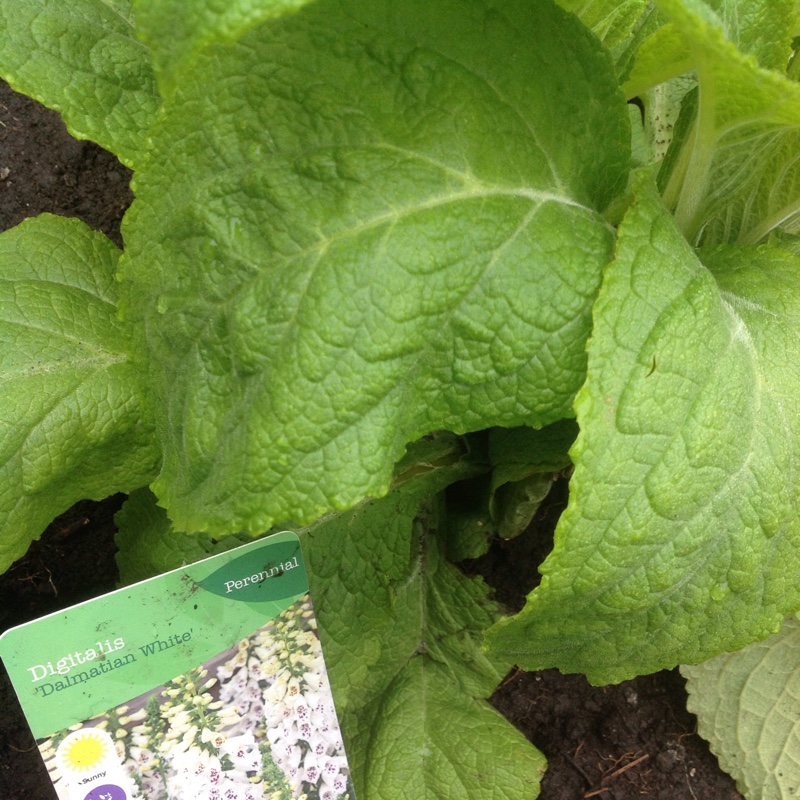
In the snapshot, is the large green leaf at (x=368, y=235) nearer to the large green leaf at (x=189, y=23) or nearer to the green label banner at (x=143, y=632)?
the green label banner at (x=143, y=632)

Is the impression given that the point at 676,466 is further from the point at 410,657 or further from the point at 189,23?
the point at 410,657

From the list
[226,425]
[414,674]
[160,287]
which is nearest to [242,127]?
[160,287]

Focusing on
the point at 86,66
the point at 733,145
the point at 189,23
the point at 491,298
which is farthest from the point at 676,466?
the point at 86,66

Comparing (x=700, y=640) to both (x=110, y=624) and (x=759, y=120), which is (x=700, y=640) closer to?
(x=759, y=120)

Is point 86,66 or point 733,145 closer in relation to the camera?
point 733,145

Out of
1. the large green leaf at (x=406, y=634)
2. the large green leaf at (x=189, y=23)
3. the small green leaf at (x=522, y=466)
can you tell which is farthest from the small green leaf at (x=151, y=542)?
the large green leaf at (x=189, y=23)

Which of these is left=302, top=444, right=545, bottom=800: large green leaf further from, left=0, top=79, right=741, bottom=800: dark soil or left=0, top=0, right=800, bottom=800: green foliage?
left=0, top=0, right=800, bottom=800: green foliage
